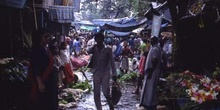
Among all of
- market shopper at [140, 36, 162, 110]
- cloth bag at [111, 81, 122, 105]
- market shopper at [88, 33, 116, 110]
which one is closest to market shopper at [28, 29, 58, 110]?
market shopper at [88, 33, 116, 110]

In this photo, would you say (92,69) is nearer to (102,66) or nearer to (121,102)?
(102,66)

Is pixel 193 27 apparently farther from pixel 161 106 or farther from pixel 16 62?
pixel 16 62

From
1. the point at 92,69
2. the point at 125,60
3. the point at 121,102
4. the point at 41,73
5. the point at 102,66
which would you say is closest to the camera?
the point at 41,73

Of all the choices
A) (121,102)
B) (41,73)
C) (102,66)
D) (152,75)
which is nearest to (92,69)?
(102,66)

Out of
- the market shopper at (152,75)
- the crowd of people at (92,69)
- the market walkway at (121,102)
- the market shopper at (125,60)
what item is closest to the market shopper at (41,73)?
the crowd of people at (92,69)

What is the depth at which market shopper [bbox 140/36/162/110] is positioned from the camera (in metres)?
7.84

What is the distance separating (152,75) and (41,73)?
329 cm

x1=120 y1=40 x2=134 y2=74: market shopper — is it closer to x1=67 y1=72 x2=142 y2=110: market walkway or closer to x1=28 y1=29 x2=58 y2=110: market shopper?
x1=67 y1=72 x2=142 y2=110: market walkway

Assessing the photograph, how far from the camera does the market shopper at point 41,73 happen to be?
5457mm

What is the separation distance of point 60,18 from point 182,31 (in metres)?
4.47

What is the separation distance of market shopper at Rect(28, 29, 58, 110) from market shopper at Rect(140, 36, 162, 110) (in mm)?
2928

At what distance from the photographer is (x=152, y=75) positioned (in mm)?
8008

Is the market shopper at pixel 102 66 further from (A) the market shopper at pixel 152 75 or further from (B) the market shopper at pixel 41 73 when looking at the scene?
(B) the market shopper at pixel 41 73

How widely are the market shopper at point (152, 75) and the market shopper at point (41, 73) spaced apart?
9.61 feet
